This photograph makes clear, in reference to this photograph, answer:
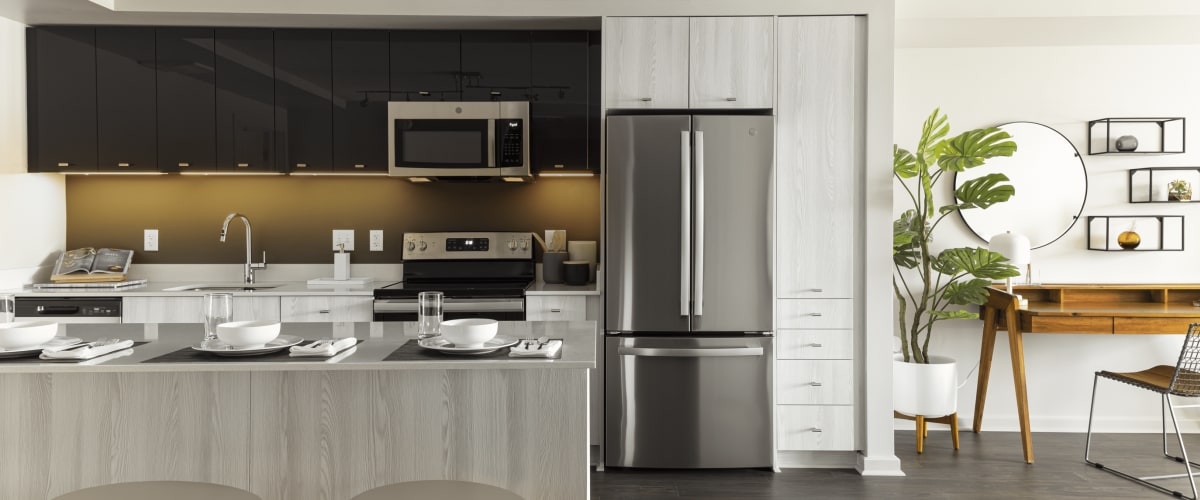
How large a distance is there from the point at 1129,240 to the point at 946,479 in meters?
1.98

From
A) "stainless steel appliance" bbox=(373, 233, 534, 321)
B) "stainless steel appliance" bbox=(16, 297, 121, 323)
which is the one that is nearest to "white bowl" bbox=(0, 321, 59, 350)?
"stainless steel appliance" bbox=(16, 297, 121, 323)

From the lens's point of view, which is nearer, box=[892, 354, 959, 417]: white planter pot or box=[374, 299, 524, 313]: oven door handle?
box=[374, 299, 524, 313]: oven door handle

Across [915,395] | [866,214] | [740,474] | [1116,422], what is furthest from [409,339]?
[1116,422]

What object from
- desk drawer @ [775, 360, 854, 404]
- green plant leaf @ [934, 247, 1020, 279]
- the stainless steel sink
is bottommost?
desk drawer @ [775, 360, 854, 404]

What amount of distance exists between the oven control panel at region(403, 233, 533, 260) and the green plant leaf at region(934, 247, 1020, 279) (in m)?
2.31

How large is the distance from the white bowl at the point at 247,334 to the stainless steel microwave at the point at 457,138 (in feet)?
6.35

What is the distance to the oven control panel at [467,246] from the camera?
3.94 m

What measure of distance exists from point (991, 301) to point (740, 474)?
69.7 inches

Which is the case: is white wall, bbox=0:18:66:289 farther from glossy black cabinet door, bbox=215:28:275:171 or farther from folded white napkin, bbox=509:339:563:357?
folded white napkin, bbox=509:339:563:357

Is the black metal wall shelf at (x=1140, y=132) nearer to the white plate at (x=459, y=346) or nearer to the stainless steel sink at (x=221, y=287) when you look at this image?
the white plate at (x=459, y=346)

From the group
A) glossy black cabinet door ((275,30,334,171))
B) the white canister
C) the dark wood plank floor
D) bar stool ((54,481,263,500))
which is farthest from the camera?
the white canister

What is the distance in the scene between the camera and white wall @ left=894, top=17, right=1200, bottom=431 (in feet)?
13.3

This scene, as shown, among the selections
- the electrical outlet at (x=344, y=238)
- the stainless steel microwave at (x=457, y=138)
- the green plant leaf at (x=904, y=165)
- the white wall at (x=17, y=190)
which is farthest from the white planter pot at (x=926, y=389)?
the white wall at (x=17, y=190)

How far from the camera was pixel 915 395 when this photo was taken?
142 inches
